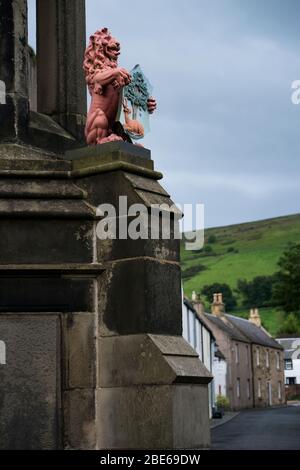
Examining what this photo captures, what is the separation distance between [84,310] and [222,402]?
225ft

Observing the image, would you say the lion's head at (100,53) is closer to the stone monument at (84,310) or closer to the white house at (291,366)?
the stone monument at (84,310)

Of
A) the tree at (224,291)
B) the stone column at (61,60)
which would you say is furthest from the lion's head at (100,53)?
the tree at (224,291)

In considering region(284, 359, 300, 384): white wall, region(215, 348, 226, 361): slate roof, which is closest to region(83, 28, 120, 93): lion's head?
region(215, 348, 226, 361): slate roof

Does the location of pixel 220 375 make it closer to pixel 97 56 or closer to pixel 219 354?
pixel 219 354

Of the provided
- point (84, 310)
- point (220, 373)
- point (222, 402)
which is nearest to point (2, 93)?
point (84, 310)

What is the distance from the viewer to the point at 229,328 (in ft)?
280

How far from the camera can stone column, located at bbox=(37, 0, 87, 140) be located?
9.25 m

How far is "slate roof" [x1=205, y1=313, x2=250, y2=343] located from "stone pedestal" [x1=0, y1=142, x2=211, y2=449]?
74.3 meters

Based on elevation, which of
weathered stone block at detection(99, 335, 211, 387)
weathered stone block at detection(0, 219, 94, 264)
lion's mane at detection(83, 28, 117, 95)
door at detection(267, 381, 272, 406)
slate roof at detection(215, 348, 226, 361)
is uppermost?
lion's mane at detection(83, 28, 117, 95)

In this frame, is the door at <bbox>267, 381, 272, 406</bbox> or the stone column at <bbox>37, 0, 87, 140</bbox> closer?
the stone column at <bbox>37, 0, 87, 140</bbox>

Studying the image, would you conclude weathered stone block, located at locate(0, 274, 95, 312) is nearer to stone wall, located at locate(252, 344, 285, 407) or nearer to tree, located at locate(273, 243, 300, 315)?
tree, located at locate(273, 243, 300, 315)

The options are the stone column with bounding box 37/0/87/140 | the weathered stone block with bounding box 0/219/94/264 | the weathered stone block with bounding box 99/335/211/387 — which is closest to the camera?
the weathered stone block with bounding box 99/335/211/387

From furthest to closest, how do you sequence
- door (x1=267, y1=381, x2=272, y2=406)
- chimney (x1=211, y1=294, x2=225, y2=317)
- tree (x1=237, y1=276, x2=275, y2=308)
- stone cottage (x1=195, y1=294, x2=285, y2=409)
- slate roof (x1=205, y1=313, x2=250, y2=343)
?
tree (x1=237, y1=276, x2=275, y2=308) → door (x1=267, y1=381, x2=272, y2=406) → chimney (x1=211, y1=294, x2=225, y2=317) → slate roof (x1=205, y1=313, x2=250, y2=343) → stone cottage (x1=195, y1=294, x2=285, y2=409)

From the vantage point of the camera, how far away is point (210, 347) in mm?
64812
